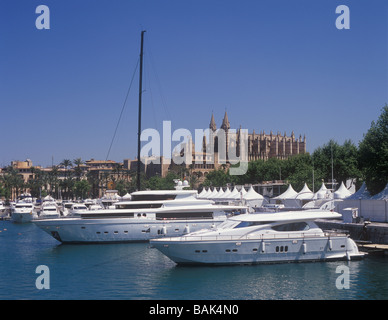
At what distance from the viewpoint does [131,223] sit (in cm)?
3525

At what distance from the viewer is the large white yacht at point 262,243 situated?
24.5 m

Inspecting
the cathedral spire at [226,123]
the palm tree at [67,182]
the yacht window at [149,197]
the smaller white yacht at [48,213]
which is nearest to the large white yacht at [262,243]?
the yacht window at [149,197]

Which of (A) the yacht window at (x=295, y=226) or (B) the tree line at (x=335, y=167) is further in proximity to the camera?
(B) the tree line at (x=335, y=167)

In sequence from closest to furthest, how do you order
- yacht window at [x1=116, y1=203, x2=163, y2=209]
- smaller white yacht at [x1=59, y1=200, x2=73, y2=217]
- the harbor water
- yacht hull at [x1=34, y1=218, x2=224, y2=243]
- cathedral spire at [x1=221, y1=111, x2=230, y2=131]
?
the harbor water, yacht hull at [x1=34, y1=218, x2=224, y2=243], yacht window at [x1=116, y1=203, x2=163, y2=209], smaller white yacht at [x1=59, y1=200, x2=73, y2=217], cathedral spire at [x1=221, y1=111, x2=230, y2=131]

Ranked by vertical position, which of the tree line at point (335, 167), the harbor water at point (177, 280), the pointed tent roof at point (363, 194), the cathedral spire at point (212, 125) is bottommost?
the harbor water at point (177, 280)

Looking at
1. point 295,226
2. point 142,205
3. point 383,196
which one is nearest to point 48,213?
point 142,205

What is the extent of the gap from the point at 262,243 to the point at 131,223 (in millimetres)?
13457

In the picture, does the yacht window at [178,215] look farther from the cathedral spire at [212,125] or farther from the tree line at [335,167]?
the cathedral spire at [212,125]

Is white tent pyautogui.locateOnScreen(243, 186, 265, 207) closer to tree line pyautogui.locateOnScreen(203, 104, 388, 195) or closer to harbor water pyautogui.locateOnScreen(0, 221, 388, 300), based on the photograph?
tree line pyautogui.locateOnScreen(203, 104, 388, 195)

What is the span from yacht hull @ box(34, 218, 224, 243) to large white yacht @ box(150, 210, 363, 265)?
9475 millimetres

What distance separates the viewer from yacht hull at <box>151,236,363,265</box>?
24.5 meters

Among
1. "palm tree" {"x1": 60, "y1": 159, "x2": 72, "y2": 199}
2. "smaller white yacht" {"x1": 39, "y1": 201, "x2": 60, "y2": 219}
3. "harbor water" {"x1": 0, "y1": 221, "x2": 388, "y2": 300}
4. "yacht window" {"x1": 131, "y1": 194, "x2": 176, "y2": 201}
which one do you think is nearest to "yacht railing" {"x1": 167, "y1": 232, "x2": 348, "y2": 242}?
"harbor water" {"x1": 0, "y1": 221, "x2": 388, "y2": 300}
